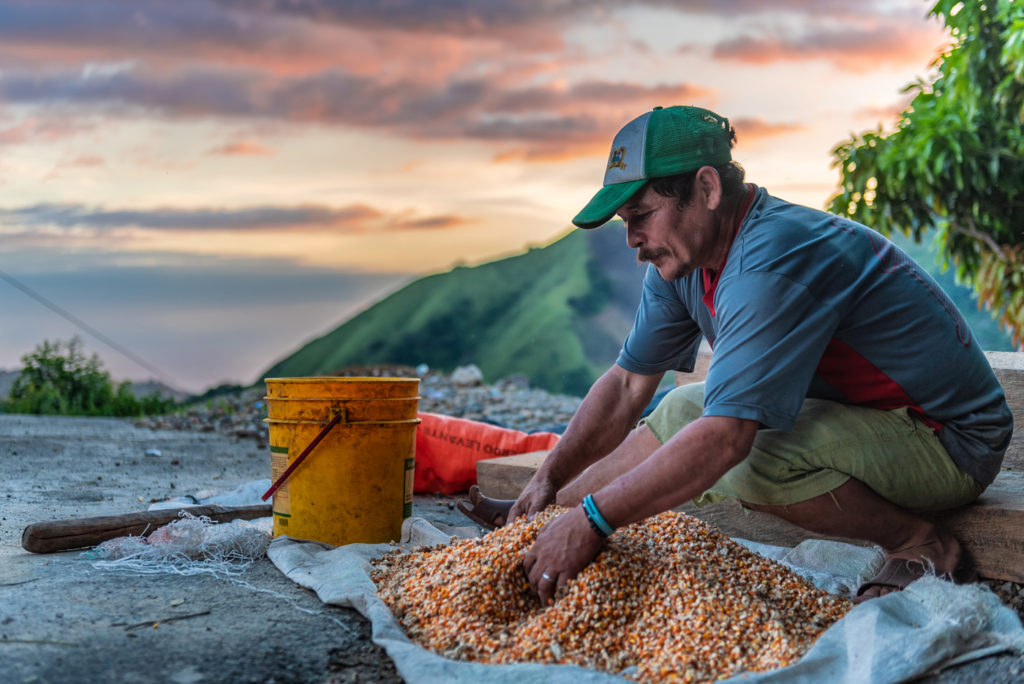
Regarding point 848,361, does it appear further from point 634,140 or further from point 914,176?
point 914,176

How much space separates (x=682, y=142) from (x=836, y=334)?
0.61 metres

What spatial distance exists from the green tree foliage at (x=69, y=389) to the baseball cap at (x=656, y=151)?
7484 millimetres

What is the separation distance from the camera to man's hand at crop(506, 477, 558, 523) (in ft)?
8.21

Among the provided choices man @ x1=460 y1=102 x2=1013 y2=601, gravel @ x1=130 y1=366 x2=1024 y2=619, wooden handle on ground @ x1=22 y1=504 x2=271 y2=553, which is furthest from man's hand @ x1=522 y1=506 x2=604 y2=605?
gravel @ x1=130 y1=366 x2=1024 y2=619

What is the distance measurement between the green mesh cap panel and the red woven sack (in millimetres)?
2133

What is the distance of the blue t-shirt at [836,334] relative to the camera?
1.92m

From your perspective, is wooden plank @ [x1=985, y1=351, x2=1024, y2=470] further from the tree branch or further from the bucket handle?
the tree branch

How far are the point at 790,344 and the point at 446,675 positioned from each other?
103 cm

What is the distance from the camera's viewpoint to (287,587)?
244 centimetres

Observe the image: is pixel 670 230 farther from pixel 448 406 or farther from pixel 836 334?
pixel 448 406

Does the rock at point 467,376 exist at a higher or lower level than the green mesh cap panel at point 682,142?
lower

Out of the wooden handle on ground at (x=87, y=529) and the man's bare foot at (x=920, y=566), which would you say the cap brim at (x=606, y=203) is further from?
the wooden handle on ground at (x=87, y=529)

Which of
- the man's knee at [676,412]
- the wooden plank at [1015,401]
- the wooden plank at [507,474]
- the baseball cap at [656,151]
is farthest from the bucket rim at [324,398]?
the wooden plank at [1015,401]

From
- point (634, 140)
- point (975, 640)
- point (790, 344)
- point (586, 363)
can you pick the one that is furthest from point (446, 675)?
point (586, 363)
